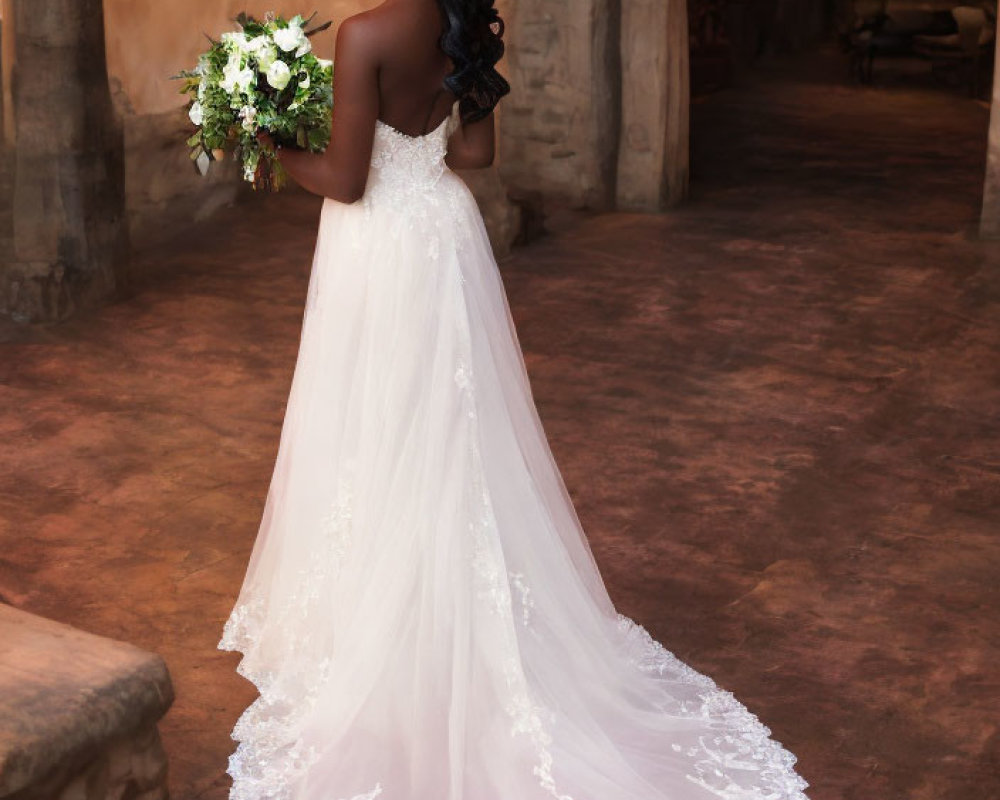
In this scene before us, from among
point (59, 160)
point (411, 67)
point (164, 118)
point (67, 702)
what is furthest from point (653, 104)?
point (67, 702)

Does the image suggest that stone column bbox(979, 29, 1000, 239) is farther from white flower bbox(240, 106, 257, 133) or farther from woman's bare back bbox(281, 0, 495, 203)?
white flower bbox(240, 106, 257, 133)

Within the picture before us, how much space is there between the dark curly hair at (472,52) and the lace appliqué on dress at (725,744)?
1615 mm

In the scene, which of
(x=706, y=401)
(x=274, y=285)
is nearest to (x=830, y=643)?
(x=706, y=401)

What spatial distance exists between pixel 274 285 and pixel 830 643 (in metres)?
4.53

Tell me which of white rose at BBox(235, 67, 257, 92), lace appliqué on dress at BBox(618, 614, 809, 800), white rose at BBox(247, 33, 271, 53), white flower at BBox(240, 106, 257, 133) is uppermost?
white rose at BBox(247, 33, 271, 53)

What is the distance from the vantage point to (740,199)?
1020 cm

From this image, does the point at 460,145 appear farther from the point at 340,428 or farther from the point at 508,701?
the point at 508,701

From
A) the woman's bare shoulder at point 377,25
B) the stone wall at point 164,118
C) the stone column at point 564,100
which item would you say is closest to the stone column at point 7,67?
the stone wall at point 164,118

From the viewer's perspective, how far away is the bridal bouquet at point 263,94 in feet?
12.5

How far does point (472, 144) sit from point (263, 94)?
554 millimetres

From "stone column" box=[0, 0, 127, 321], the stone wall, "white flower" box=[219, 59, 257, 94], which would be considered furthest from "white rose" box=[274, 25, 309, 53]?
the stone wall

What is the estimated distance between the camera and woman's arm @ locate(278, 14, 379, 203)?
3.46 m

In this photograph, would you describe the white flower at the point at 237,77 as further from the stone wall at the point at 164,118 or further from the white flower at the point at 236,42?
the stone wall at the point at 164,118

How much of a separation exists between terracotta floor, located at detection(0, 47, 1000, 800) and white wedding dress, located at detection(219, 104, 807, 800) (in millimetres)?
329
